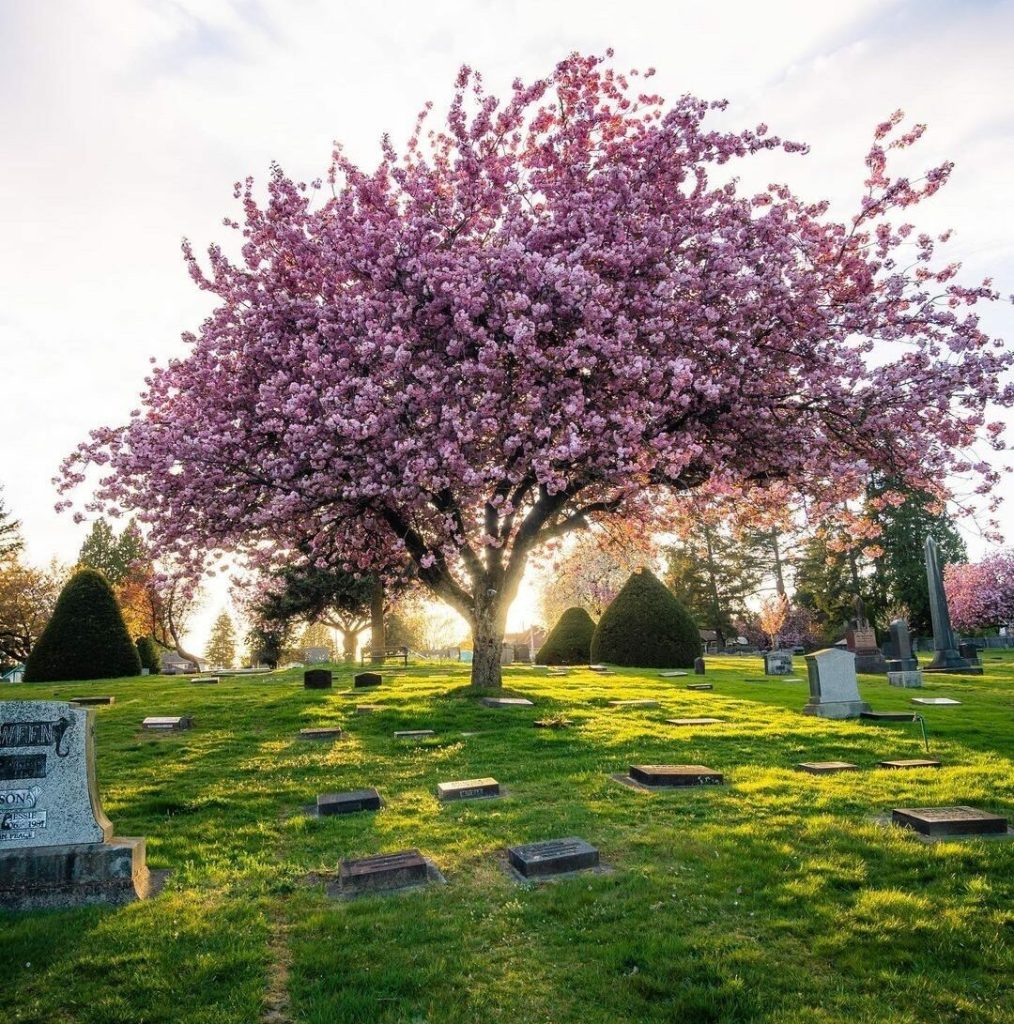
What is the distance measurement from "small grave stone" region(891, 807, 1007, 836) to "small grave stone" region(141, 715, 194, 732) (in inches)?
512

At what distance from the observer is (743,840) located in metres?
6.95

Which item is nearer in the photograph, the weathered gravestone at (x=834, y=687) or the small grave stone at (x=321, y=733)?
the small grave stone at (x=321, y=733)

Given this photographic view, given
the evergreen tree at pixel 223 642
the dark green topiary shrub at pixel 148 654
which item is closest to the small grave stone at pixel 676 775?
the dark green topiary shrub at pixel 148 654

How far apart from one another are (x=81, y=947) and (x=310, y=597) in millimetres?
34414

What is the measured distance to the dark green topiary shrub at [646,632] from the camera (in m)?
31.0

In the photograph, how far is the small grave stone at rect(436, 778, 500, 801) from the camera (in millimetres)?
8922

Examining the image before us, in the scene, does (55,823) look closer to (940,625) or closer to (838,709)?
(838,709)

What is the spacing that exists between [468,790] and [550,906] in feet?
11.5

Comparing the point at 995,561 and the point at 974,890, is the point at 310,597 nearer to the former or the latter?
the point at 974,890

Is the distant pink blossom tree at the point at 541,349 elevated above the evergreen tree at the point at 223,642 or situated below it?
above

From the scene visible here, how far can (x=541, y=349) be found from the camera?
15086mm

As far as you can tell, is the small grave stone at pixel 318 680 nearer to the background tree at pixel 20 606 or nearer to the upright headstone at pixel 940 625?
the upright headstone at pixel 940 625

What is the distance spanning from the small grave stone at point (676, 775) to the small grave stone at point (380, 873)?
3.87 m

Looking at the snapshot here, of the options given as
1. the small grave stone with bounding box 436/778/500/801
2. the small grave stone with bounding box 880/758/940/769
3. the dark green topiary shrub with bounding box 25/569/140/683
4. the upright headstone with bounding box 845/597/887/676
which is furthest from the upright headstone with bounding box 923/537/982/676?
the dark green topiary shrub with bounding box 25/569/140/683
